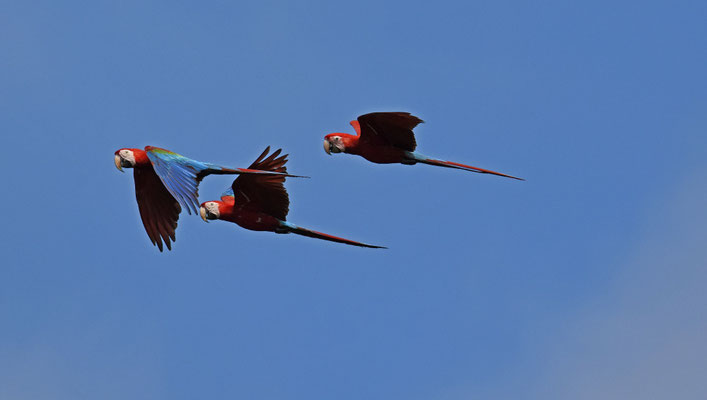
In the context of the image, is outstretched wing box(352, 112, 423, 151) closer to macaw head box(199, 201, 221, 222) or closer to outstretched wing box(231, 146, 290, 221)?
outstretched wing box(231, 146, 290, 221)

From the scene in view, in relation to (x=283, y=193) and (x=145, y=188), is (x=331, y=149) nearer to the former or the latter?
(x=283, y=193)

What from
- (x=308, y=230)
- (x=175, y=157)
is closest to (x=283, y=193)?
(x=308, y=230)

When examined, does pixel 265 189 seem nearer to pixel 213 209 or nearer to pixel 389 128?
pixel 213 209

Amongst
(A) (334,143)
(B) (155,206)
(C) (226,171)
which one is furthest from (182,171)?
(A) (334,143)

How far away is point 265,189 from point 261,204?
289 mm

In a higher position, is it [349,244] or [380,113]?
[380,113]

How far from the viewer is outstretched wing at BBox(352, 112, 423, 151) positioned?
2166cm

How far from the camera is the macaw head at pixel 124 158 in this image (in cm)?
2169

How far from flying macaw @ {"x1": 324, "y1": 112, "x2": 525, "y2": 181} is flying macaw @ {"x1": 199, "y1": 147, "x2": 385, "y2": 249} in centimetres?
139

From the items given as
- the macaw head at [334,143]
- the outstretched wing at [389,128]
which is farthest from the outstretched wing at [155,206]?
the outstretched wing at [389,128]

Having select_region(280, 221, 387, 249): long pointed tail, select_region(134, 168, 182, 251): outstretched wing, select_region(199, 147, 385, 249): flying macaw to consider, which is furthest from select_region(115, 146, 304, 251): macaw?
select_region(280, 221, 387, 249): long pointed tail

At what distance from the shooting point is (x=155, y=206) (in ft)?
72.4

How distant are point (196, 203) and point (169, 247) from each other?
2.72m

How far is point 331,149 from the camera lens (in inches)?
904
